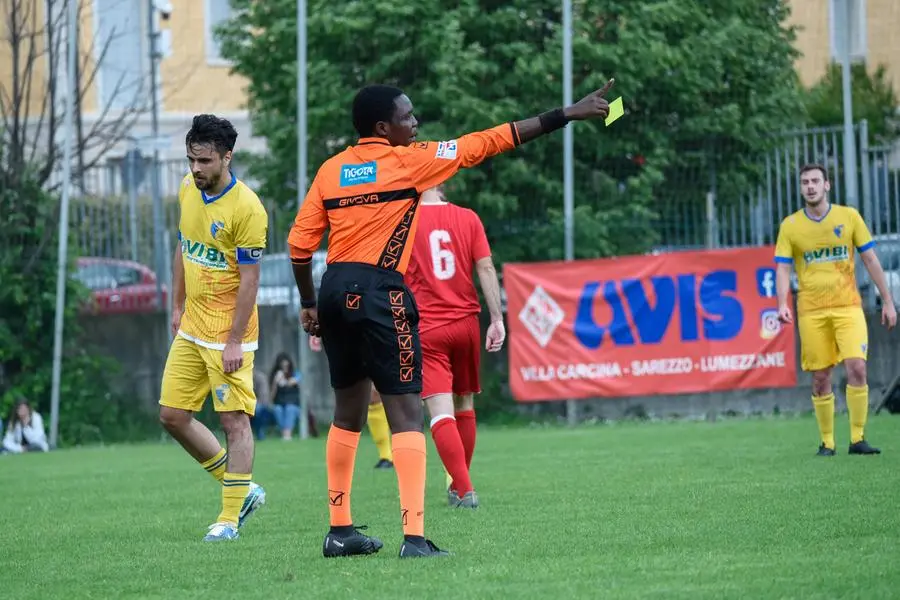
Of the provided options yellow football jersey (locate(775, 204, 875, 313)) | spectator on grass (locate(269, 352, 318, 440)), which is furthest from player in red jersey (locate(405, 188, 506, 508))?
spectator on grass (locate(269, 352, 318, 440))

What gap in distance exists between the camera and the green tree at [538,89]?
80.1ft

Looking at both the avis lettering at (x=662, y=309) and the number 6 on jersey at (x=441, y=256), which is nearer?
the number 6 on jersey at (x=441, y=256)

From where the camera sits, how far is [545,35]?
27141mm

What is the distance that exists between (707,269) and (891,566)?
587 inches

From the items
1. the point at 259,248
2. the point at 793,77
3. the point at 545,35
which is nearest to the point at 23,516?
the point at 259,248

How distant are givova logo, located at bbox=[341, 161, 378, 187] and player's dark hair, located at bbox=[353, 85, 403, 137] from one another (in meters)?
0.16

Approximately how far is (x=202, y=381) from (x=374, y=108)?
8.14 feet

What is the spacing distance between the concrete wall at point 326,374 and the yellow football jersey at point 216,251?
13232 millimetres

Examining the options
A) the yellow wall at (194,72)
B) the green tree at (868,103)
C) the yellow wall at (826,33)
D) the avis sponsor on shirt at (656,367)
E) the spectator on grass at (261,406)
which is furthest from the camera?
the yellow wall at (194,72)

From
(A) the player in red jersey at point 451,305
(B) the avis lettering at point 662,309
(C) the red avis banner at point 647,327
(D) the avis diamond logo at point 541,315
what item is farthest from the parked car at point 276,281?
(A) the player in red jersey at point 451,305

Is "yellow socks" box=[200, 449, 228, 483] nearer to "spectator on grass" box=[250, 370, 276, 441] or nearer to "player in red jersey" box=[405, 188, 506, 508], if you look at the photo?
"player in red jersey" box=[405, 188, 506, 508]

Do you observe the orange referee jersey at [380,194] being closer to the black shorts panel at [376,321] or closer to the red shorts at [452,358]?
the black shorts panel at [376,321]

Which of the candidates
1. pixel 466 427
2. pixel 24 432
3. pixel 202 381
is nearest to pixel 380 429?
pixel 466 427

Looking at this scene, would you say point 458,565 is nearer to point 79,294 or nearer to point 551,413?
point 551,413
